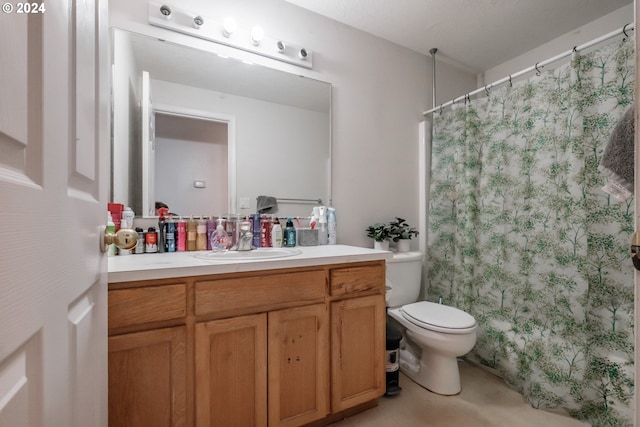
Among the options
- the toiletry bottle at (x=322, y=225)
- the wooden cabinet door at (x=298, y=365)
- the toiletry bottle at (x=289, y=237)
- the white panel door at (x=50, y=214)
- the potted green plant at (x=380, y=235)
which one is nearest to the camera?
the white panel door at (x=50, y=214)

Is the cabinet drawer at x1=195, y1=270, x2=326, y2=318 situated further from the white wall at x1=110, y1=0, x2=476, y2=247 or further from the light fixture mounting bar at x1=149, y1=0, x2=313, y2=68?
the light fixture mounting bar at x1=149, y1=0, x2=313, y2=68

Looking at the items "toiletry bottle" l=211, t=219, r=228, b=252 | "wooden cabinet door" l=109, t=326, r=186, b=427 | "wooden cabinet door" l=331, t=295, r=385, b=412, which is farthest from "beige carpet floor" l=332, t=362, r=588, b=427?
"toiletry bottle" l=211, t=219, r=228, b=252

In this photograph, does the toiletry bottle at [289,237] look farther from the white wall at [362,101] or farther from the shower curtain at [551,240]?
the shower curtain at [551,240]

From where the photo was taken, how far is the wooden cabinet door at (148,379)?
35.4 inches

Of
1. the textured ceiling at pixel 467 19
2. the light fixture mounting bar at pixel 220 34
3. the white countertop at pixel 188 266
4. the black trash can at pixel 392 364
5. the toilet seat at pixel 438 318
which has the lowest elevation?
the black trash can at pixel 392 364

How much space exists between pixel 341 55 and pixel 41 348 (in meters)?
2.10

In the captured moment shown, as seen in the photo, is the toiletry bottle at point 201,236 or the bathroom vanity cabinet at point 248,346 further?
the toiletry bottle at point 201,236

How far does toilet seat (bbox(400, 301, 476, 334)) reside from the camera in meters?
1.53

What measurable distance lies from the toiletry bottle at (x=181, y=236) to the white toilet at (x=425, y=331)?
1.12 meters

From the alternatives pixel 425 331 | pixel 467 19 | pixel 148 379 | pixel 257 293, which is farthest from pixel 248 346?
pixel 467 19

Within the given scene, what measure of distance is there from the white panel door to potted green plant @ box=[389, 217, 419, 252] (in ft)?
5.62

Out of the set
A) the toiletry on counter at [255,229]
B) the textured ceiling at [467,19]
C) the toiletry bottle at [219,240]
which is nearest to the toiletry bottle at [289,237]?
the toiletry on counter at [255,229]

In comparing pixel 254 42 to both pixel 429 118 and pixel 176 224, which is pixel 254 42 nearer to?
pixel 176 224

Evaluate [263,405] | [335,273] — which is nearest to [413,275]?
[335,273]
